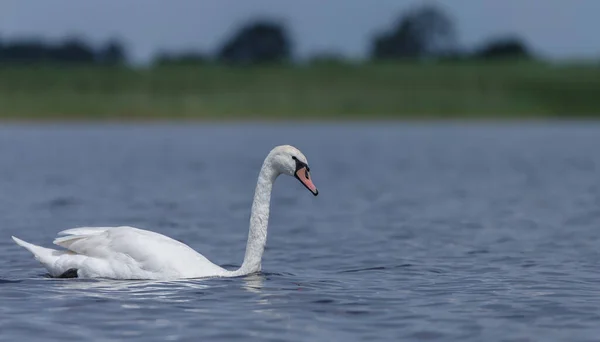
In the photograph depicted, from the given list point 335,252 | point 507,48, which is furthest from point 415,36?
point 335,252

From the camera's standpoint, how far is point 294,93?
85312 millimetres

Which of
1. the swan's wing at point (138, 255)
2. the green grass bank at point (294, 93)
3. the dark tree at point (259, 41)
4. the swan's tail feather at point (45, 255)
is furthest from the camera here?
the dark tree at point (259, 41)

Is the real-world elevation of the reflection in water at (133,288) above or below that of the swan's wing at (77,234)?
below

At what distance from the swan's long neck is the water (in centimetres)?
23

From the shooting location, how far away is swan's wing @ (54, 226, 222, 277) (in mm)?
12430

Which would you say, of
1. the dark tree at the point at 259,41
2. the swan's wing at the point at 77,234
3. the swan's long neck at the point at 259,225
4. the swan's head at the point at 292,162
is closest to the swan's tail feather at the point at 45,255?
the swan's wing at the point at 77,234

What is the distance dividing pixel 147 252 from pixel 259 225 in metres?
1.19

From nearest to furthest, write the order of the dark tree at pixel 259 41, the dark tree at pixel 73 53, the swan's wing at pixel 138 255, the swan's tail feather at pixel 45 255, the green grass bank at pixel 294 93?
the swan's wing at pixel 138 255 < the swan's tail feather at pixel 45 255 < the green grass bank at pixel 294 93 < the dark tree at pixel 73 53 < the dark tree at pixel 259 41

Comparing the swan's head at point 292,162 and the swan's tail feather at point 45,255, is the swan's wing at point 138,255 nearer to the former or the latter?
the swan's tail feather at point 45,255

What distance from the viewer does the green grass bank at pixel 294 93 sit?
81.6 m

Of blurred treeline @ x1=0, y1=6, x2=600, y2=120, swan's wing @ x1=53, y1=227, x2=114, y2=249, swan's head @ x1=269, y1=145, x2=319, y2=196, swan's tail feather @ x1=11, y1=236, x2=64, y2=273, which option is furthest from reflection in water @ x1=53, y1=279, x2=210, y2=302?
blurred treeline @ x1=0, y1=6, x2=600, y2=120

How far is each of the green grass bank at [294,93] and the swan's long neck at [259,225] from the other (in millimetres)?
67825

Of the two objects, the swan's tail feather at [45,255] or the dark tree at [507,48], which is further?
the dark tree at [507,48]

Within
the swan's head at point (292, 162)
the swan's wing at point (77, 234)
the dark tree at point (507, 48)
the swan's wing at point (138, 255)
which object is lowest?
the swan's wing at point (138, 255)
